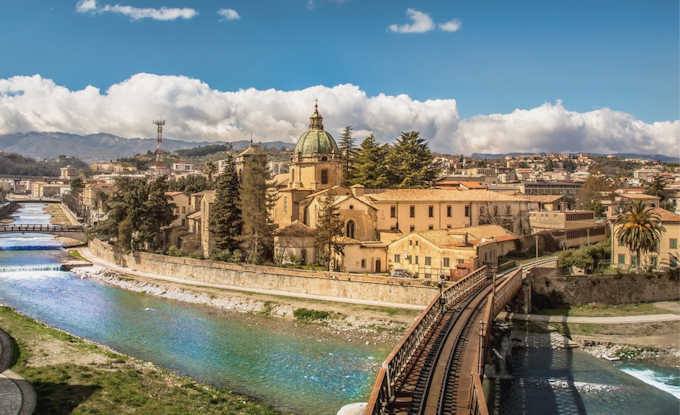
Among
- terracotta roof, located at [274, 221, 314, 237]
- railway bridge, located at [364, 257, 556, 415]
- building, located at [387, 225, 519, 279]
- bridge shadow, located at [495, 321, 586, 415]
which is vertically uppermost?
terracotta roof, located at [274, 221, 314, 237]

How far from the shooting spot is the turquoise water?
71.6 ft

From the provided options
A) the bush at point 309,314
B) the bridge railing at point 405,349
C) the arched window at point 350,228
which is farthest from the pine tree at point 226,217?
the bridge railing at point 405,349

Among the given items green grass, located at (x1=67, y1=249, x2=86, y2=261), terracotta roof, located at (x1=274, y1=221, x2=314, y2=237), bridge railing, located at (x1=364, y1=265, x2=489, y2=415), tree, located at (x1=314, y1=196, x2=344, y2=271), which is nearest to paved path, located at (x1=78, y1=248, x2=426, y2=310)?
green grass, located at (x1=67, y1=249, x2=86, y2=261)

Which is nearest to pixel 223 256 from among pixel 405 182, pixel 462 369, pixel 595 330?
pixel 405 182

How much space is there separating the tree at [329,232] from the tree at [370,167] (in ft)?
46.4

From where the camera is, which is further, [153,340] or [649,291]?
[649,291]

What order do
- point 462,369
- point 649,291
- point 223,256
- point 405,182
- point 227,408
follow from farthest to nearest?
point 405,182
point 223,256
point 649,291
point 227,408
point 462,369

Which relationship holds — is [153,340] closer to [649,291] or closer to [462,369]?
[462,369]

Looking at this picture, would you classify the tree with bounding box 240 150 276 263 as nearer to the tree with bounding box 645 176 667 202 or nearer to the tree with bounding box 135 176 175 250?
the tree with bounding box 135 176 175 250

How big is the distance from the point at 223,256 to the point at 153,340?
15.6m

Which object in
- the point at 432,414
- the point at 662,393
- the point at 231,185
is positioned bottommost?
the point at 662,393

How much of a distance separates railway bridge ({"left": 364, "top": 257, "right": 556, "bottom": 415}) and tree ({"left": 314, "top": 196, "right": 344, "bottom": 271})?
15237 mm

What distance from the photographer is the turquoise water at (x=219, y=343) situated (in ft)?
71.6

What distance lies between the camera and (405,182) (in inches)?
2135
